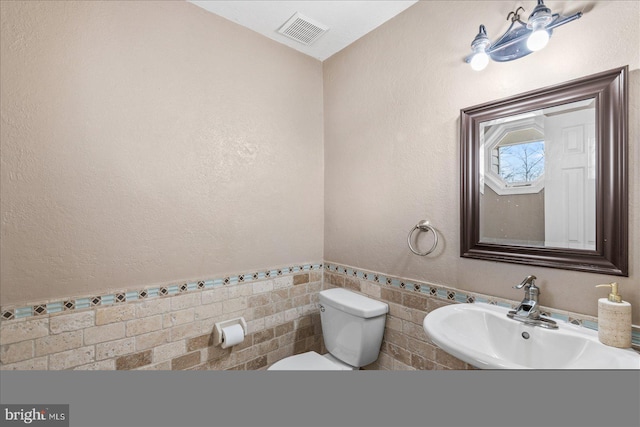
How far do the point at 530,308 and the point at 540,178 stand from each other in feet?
1.66

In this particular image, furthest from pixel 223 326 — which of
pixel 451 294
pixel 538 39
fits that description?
pixel 538 39

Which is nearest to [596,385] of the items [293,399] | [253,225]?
[293,399]

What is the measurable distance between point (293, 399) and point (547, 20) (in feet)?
4.72

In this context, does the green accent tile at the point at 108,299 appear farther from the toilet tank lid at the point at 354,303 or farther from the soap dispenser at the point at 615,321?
the soap dispenser at the point at 615,321

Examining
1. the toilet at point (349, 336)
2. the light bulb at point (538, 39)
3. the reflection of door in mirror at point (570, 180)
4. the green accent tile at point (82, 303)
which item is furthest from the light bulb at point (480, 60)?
the green accent tile at point (82, 303)

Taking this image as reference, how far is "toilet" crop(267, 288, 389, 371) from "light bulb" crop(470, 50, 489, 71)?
1.26 metres

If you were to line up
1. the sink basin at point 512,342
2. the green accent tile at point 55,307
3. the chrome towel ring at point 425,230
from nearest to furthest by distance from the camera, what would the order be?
the sink basin at point 512,342 → the green accent tile at point 55,307 → the chrome towel ring at point 425,230

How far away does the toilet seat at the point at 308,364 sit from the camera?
1.62 m

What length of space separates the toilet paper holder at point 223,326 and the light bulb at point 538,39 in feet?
6.00

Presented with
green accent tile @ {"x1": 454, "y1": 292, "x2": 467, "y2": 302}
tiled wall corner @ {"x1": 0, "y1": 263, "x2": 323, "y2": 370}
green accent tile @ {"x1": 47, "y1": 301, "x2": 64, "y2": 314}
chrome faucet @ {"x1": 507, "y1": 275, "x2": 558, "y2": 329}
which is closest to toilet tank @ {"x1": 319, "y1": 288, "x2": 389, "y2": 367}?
tiled wall corner @ {"x1": 0, "y1": 263, "x2": 323, "y2": 370}

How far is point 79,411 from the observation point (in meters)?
0.53

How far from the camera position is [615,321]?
0.92 m

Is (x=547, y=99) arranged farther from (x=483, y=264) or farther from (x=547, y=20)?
(x=483, y=264)

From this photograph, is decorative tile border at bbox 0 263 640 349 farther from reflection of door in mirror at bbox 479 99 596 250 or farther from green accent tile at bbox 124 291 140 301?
reflection of door in mirror at bbox 479 99 596 250
